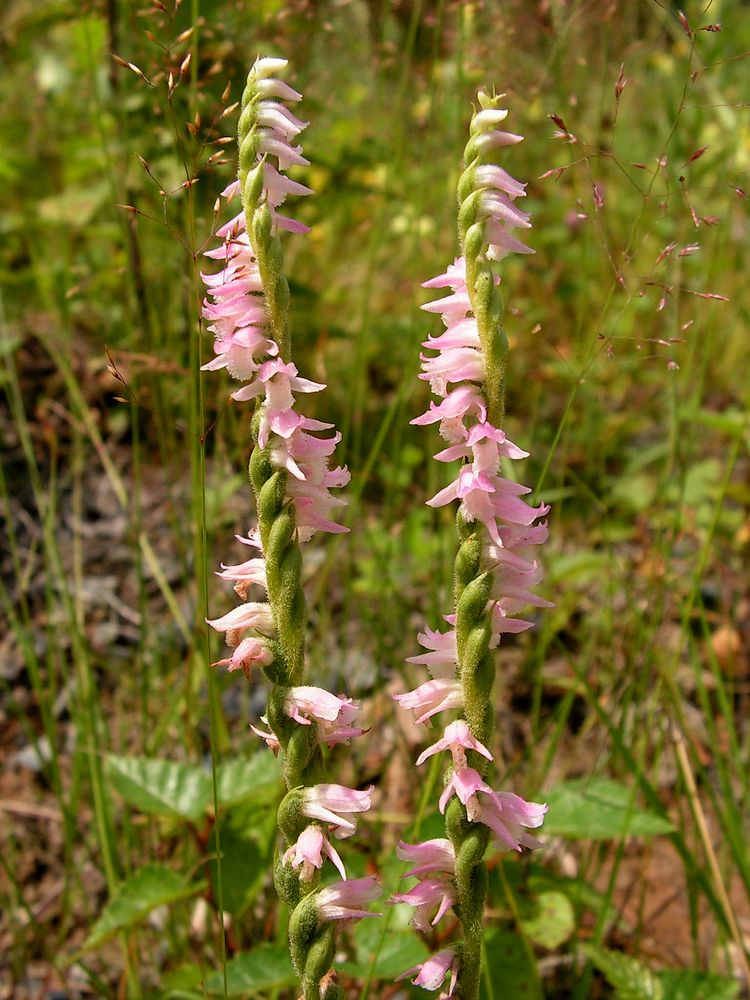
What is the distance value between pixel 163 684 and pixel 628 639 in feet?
3.28

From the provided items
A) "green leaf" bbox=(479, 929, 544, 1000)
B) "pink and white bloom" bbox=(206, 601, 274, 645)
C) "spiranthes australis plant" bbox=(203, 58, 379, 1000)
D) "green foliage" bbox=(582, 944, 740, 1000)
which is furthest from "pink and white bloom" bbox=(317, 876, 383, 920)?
"green foliage" bbox=(582, 944, 740, 1000)

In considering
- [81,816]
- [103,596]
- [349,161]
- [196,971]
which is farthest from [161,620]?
[349,161]

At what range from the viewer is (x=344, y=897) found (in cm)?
86

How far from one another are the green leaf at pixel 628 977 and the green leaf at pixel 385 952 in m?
0.26

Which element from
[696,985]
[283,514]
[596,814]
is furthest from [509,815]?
[696,985]

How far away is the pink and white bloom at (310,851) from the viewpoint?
0.82 m

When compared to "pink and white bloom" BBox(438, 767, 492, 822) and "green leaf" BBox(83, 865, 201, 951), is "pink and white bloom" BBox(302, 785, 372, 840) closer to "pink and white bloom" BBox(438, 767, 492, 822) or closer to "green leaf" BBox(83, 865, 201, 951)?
"pink and white bloom" BBox(438, 767, 492, 822)

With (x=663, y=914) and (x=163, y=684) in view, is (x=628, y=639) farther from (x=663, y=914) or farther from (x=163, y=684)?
(x=163, y=684)

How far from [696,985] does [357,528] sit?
127cm

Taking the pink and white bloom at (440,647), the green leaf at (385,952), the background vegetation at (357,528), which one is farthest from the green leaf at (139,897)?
the pink and white bloom at (440,647)

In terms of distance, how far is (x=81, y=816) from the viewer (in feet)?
6.95

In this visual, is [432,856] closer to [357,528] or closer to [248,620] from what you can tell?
[248,620]

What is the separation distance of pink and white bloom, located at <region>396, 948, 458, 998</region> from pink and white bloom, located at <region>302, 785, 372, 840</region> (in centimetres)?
13

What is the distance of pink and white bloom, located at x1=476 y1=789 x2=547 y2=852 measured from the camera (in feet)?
2.66
